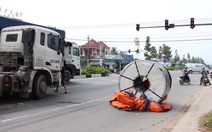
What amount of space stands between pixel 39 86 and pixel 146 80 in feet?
14.3

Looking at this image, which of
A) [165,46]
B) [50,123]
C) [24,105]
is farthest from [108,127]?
[165,46]

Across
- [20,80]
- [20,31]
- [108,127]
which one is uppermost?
[20,31]

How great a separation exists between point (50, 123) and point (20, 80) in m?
4.14

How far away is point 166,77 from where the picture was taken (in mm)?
11758

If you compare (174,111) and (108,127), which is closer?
(108,127)

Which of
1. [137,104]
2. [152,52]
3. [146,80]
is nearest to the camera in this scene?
[137,104]

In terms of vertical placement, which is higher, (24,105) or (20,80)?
(20,80)

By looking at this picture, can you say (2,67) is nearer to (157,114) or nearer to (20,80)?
(20,80)

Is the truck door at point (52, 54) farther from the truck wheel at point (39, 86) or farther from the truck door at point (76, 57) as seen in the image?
the truck door at point (76, 57)

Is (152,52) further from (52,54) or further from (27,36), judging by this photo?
(27,36)

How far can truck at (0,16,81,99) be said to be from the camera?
11.9m

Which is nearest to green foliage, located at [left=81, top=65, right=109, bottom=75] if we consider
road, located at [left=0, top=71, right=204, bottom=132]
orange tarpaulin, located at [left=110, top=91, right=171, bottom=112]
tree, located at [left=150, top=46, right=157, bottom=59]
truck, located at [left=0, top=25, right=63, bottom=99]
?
truck, located at [left=0, top=25, right=63, bottom=99]

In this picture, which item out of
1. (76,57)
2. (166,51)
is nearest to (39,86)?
(76,57)

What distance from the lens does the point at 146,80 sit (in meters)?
12.0
